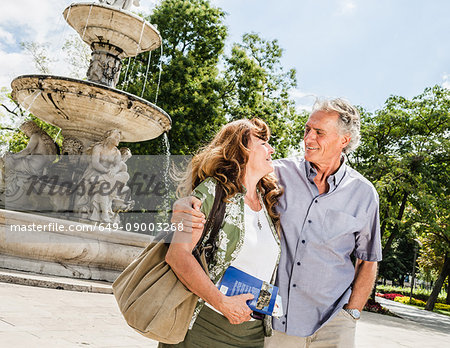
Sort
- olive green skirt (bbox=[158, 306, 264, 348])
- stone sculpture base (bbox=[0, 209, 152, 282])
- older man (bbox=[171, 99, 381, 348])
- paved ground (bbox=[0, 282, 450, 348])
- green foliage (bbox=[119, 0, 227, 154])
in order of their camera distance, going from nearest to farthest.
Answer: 1. olive green skirt (bbox=[158, 306, 264, 348])
2. older man (bbox=[171, 99, 381, 348])
3. paved ground (bbox=[0, 282, 450, 348])
4. stone sculpture base (bbox=[0, 209, 152, 282])
5. green foliage (bbox=[119, 0, 227, 154])

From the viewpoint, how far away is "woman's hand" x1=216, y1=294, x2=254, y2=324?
1.87m

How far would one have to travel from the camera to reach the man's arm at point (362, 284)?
260cm

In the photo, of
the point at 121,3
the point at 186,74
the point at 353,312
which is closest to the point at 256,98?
the point at 186,74

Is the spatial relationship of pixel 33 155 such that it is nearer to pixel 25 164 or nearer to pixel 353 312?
pixel 25 164

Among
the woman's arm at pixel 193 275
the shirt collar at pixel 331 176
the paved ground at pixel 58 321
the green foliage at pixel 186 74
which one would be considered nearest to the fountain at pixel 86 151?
the paved ground at pixel 58 321

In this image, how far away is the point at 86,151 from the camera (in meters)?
10.1

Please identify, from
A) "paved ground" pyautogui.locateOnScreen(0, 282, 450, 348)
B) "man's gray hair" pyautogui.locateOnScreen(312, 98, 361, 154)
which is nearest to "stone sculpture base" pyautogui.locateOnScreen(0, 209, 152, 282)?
"paved ground" pyautogui.locateOnScreen(0, 282, 450, 348)

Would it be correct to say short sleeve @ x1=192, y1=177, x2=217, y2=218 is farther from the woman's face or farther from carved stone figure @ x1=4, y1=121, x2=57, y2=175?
carved stone figure @ x1=4, y1=121, x2=57, y2=175

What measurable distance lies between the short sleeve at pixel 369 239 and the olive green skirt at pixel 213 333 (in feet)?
3.33

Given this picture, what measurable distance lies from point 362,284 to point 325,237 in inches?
14.9

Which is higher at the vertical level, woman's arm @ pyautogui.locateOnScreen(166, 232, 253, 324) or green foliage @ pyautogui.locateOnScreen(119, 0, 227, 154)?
green foliage @ pyautogui.locateOnScreen(119, 0, 227, 154)

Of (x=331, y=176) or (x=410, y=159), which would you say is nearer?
(x=331, y=176)

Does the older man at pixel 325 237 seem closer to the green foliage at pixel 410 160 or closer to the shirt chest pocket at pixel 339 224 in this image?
the shirt chest pocket at pixel 339 224

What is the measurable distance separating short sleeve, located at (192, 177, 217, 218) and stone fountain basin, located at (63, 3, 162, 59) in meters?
9.13
